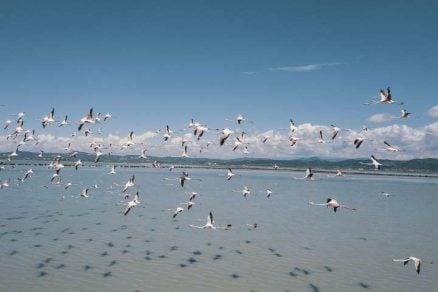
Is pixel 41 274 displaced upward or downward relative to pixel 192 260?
downward

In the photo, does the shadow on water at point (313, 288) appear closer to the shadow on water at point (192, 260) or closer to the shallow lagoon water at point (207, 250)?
the shallow lagoon water at point (207, 250)

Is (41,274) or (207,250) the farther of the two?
(207,250)

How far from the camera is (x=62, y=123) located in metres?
35.3

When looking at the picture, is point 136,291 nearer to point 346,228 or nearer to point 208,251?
point 208,251

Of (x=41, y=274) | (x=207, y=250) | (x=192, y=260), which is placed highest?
(x=207, y=250)

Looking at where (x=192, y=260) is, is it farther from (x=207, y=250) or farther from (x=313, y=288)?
(x=313, y=288)

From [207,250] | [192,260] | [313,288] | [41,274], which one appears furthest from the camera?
[207,250]

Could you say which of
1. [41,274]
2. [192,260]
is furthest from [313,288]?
[41,274]

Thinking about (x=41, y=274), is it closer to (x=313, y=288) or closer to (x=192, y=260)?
(x=192, y=260)

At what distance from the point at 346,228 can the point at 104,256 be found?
28540mm

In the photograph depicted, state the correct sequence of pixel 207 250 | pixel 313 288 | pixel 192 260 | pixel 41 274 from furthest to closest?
pixel 207 250 → pixel 192 260 → pixel 41 274 → pixel 313 288

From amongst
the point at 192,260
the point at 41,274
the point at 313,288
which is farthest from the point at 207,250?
the point at 41,274

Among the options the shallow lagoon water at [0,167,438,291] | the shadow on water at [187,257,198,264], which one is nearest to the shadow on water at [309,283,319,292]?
the shallow lagoon water at [0,167,438,291]

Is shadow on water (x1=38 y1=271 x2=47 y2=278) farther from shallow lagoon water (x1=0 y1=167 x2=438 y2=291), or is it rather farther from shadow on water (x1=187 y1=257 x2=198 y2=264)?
shadow on water (x1=187 y1=257 x2=198 y2=264)
